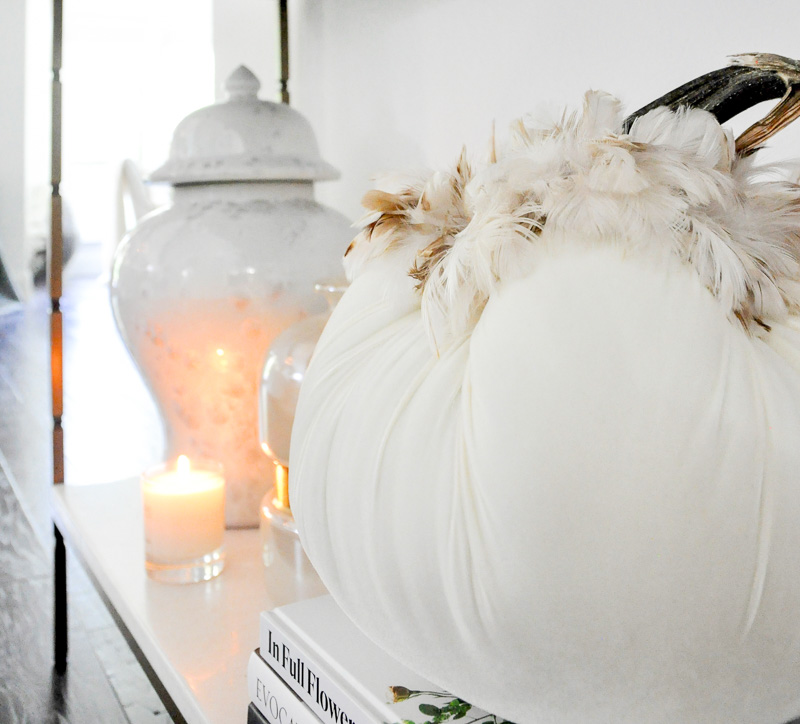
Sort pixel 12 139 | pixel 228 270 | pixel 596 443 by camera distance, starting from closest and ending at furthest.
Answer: pixel 596 443, pixel 228 270, pixel 12 139

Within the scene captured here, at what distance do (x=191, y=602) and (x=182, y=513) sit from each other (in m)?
0.08

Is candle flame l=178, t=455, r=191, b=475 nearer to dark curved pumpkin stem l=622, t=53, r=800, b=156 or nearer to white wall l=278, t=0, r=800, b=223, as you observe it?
white wall l=278, t=0, r=800, b=223

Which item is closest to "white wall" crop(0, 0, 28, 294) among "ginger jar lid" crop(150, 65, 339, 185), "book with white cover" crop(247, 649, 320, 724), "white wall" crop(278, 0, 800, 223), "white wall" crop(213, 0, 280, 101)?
"white wall" crop(213, 0, 280, 101)

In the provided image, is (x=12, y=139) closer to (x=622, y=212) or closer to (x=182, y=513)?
(x=182, y=513)

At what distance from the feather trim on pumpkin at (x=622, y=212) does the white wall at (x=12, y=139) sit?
467 centimetres

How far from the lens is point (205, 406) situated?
0.73m

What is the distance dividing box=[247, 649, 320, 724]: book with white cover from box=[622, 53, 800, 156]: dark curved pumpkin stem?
0.28m

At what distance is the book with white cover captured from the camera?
0.36 m

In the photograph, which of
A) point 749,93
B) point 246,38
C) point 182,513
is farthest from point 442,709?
point 246,38

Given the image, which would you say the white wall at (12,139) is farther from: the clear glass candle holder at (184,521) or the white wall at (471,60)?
the clear glass candle holder at (184,521)

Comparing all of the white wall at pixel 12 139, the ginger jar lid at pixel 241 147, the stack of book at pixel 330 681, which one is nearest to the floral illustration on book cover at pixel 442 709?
the stack of book at pixel 330 681

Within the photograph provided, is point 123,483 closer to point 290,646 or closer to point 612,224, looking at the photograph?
point 290,646

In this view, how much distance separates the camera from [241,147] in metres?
0.72

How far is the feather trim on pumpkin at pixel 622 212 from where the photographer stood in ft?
0.77
